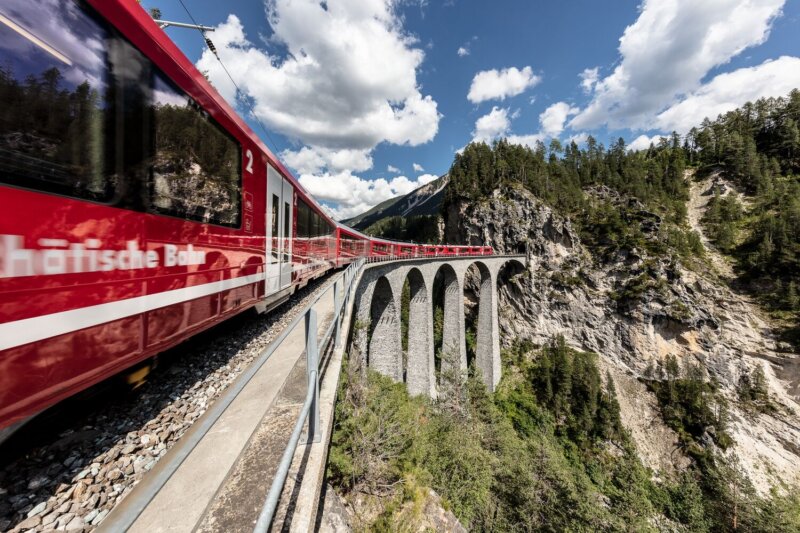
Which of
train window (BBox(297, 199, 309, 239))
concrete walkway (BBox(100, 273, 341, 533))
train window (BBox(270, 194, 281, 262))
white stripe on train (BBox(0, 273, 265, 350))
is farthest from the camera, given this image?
train window (BBox(297, 199, 309, 239))

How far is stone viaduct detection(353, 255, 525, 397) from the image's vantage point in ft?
45.5

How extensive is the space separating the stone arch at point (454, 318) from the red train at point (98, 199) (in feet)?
79.3

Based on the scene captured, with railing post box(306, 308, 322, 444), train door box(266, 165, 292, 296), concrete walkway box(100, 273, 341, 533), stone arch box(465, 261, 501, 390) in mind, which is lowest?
stone arch box(465, 261, 501, 390)

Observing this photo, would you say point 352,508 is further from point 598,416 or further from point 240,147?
point 598,416

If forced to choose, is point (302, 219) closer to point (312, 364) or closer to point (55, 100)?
point (55, 100)

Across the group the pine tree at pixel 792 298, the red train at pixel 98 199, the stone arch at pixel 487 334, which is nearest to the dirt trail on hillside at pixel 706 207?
the pine tree at pixel 792 298

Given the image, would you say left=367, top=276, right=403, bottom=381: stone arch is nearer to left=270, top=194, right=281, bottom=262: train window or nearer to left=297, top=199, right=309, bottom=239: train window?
left=297, top=199, right=309, bottom=239: train window

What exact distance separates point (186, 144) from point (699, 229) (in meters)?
71.6

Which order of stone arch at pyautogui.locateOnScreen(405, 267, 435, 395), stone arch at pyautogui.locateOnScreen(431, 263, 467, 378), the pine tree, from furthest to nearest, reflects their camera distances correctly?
1. the pine tree
2. stone arch at pyautogui.locateOnScreen(431, 263, 467, 378)
3. stone arch at pyautogui.locateOnScreen(405, 267, 435, 395)

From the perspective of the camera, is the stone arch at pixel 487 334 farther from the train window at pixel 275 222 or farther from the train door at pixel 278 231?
the train window at pixel 275 222

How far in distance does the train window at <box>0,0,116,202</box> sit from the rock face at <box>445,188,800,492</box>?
4527 cm

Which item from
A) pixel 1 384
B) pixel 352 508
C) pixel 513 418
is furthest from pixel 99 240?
pixel 513 418

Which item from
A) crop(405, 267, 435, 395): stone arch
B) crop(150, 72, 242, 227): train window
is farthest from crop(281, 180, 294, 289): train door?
crop(405, 267, 435, 395): stone arch

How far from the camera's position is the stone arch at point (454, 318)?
89.5 ft
